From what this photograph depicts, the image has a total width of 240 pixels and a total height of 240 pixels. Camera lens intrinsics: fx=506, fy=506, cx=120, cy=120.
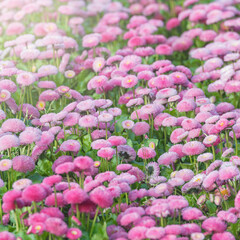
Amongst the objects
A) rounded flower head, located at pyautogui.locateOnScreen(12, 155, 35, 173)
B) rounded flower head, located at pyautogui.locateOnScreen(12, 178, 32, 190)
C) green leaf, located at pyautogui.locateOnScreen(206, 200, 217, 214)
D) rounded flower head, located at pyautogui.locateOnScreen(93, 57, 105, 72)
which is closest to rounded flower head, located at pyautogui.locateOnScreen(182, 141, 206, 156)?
green leaf, located at pyautogui.locateOnScreen(206, 200, 217, 214)

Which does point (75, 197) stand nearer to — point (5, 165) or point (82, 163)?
point (82, 163)

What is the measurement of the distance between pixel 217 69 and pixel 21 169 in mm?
2388

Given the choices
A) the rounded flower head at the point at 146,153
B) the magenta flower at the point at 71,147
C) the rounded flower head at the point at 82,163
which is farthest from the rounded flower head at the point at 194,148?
the rounded flower head at the point at 82,163

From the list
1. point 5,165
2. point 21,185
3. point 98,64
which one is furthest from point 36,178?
point 98,64

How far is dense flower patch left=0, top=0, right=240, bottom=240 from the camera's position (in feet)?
7.64

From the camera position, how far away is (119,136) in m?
3.06

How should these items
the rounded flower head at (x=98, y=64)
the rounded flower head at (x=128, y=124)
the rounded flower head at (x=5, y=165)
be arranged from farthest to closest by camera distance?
1. the rounded flower head at (x=98, y=64)
2. the rounded flower head at (x=128, y=124)
3. the rounded flower head at (x=5, y=165)

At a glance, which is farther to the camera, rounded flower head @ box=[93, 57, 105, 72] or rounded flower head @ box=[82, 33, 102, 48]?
rounded flower head @ box=[82, 33, 102, 48]

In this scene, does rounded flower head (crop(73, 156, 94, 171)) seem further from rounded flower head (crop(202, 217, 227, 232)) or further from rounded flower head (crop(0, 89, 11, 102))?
rounded flower head (crop(0, 89, 11, 102))

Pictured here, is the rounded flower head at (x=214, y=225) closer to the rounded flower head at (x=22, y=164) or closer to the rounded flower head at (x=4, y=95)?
the rounded flower head at (x=22, y=164)

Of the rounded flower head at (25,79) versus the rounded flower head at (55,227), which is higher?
the rounded flower head at (25,79)

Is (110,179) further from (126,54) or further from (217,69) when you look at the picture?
(217,69)

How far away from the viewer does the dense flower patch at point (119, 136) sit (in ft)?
7.64

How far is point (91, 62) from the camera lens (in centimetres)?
446
